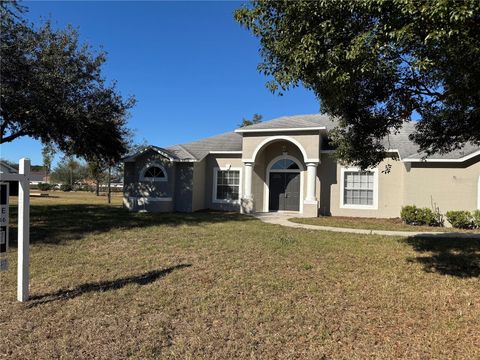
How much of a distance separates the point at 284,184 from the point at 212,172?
4105mm

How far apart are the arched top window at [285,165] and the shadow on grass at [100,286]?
1268 centimetres

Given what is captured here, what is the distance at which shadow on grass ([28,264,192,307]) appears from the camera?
5.52 m

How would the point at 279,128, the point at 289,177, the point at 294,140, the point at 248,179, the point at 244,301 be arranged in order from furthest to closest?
1. the point at 289,177
2. the point at 248,179
3. the point at 279,128
4. the point at 294,140
5. the point at 244,301

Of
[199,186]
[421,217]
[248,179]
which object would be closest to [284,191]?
[248,179]

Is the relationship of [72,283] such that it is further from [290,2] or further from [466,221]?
[466,221]

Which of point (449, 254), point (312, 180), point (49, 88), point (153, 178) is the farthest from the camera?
point (153, 178)

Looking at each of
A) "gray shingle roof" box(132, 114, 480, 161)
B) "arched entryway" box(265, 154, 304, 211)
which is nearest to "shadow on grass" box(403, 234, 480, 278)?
"gray shingle roof" box(132, 114, 480, 161)

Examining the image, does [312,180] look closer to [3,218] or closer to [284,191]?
[284,191]

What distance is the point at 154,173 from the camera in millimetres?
19781

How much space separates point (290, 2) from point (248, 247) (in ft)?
19.9

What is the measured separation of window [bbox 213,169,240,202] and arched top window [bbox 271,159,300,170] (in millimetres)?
2087

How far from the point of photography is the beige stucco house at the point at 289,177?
1504cm

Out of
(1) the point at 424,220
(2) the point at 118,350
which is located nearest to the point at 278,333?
(2) the point at 118,350

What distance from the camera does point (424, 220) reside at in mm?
14570
